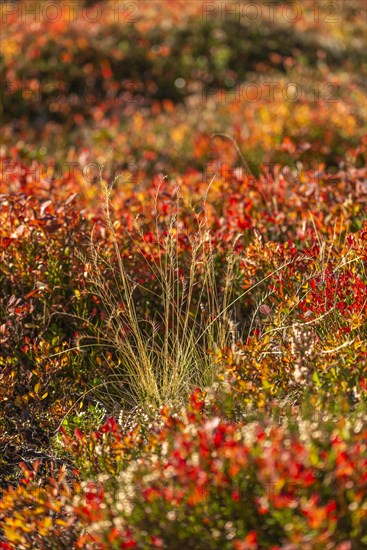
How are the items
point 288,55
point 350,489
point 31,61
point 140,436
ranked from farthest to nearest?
point 288,55
point 31,61
point 140,436
point 350,489

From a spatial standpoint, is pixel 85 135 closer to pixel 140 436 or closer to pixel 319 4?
pixel 140 436

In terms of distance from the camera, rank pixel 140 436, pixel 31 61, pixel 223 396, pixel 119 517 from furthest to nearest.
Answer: pixel 31 61, pixel 140 436, pixel 223 396, pixel 119 517

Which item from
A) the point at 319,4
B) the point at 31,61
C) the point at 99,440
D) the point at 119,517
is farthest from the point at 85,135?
the point at 319,4

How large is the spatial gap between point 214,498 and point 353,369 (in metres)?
1.04

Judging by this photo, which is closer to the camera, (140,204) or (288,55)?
(140,204)

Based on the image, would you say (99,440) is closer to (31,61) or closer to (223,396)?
(223,396)

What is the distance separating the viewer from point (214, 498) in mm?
2383


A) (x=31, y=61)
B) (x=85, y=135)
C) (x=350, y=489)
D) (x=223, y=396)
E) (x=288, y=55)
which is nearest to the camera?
(x=350, y=489)

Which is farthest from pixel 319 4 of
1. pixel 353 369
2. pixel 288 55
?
pixel 353 369

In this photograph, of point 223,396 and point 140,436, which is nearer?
point 223,396

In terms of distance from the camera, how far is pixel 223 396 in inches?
115

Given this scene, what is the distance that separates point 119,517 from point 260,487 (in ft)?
1.69

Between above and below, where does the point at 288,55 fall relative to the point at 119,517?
below

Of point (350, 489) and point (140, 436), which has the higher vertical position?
point (350, 489)
